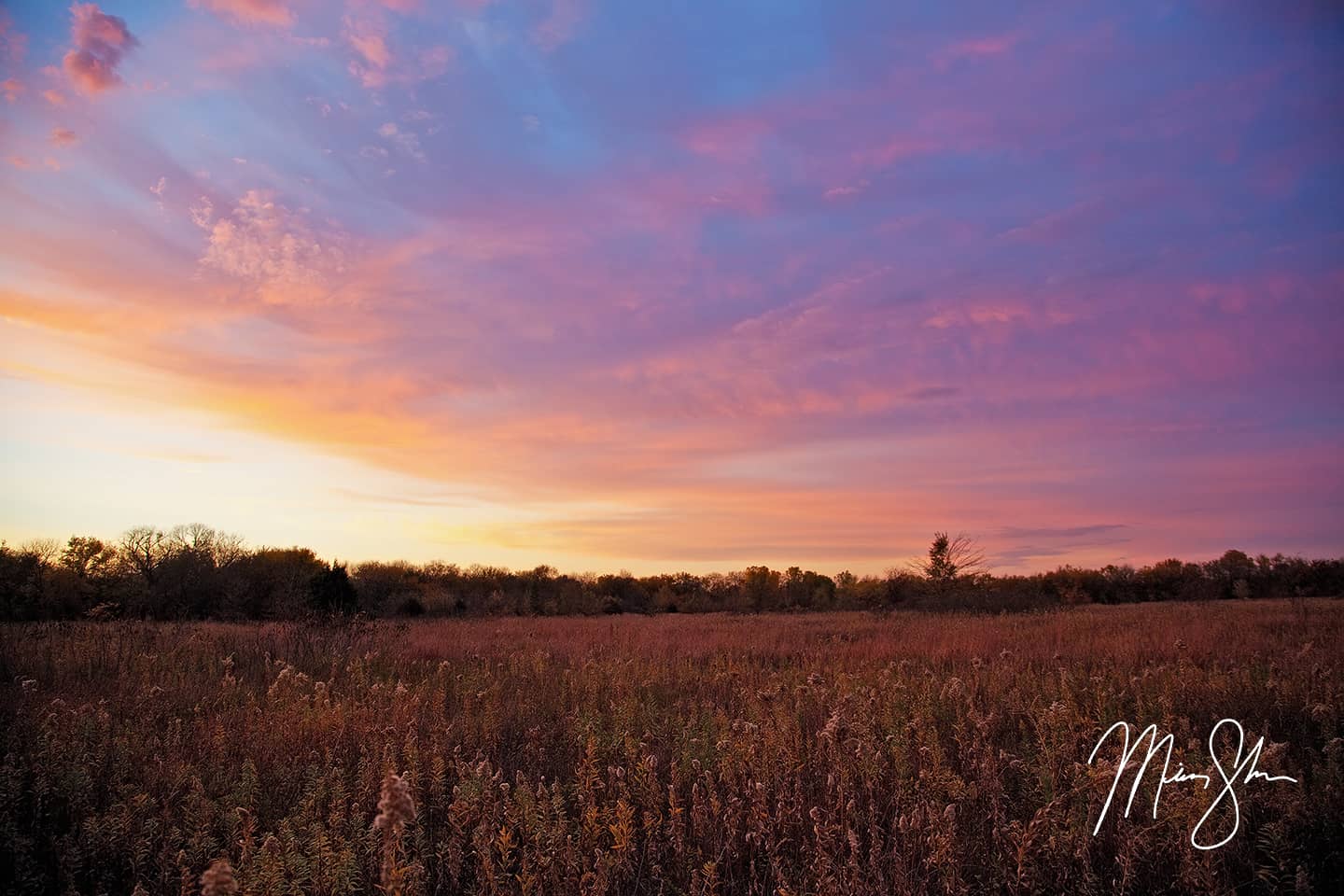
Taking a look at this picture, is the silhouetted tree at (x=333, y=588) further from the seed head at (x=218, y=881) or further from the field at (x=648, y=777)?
the seed head at (x=218, y=881)

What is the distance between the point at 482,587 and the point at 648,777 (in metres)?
61.1

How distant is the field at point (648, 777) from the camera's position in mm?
4277

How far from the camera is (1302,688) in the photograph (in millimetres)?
8328

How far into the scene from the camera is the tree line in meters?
31.3

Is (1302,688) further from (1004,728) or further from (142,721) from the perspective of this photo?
(142,721)

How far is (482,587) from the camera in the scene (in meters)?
63.1

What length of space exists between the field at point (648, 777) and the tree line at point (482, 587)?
431 inches

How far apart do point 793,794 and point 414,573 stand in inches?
3064

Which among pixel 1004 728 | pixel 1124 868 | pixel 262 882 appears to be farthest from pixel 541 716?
pixel 1124 868

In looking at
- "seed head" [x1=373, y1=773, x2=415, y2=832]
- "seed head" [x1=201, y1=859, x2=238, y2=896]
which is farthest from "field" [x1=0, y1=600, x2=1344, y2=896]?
"seed head" [x1=201, y1=859, x2=238, y2=896]

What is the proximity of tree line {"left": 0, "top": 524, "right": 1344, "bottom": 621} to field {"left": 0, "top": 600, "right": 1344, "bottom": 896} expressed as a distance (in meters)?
10.9
